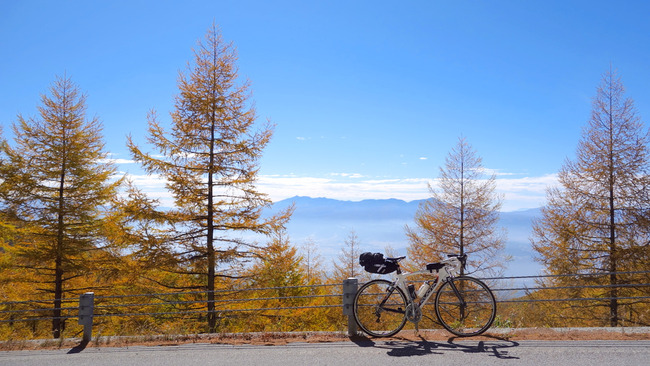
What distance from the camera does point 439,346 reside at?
6.54 m

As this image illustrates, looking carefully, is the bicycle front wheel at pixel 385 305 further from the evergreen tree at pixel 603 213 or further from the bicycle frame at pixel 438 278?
the evergreen tree at pixel 603 213

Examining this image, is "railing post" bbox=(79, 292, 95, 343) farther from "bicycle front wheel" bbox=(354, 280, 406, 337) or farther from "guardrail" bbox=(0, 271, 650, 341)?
"bicycle front wheel" bbox=(354, 280, 406, 337)

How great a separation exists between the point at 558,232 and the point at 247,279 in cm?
1384

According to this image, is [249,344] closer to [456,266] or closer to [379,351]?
[379,351]

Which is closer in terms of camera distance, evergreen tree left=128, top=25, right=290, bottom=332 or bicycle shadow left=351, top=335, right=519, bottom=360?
bicycle shadow left=351, top=335, right=519, bottom=360

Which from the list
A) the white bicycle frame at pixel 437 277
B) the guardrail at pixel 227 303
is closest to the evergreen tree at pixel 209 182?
the guardrail at pixel 227 303

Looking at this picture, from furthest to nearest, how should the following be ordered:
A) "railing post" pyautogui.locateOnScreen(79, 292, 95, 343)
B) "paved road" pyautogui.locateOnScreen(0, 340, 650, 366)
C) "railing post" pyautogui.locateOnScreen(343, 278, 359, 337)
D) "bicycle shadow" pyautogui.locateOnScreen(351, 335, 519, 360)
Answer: "railing post" pyautogui.locateOnScreen(79, 292, 95, 343), "railing post" pyautogui.locateOnScreen(343, 278, 359, 337), "bicycle shadow" pyautogui.locateOnScreen(351, 335, 519, 360), "paved road" pyautogui.locateOnScreen(0, 340, 650, 366)

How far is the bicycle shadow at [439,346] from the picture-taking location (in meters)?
6.16

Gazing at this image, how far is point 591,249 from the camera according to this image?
19047 mm

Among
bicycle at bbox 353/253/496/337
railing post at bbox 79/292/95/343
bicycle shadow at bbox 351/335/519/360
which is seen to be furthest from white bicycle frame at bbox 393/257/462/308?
railing post at bbox 79/292/95/343

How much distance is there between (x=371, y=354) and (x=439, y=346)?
111cm

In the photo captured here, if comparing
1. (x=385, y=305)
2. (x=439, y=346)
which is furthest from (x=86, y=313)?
(x=439, y=346)

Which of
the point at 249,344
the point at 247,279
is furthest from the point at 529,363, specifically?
the point at 247,279

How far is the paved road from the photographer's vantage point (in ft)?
18.9
